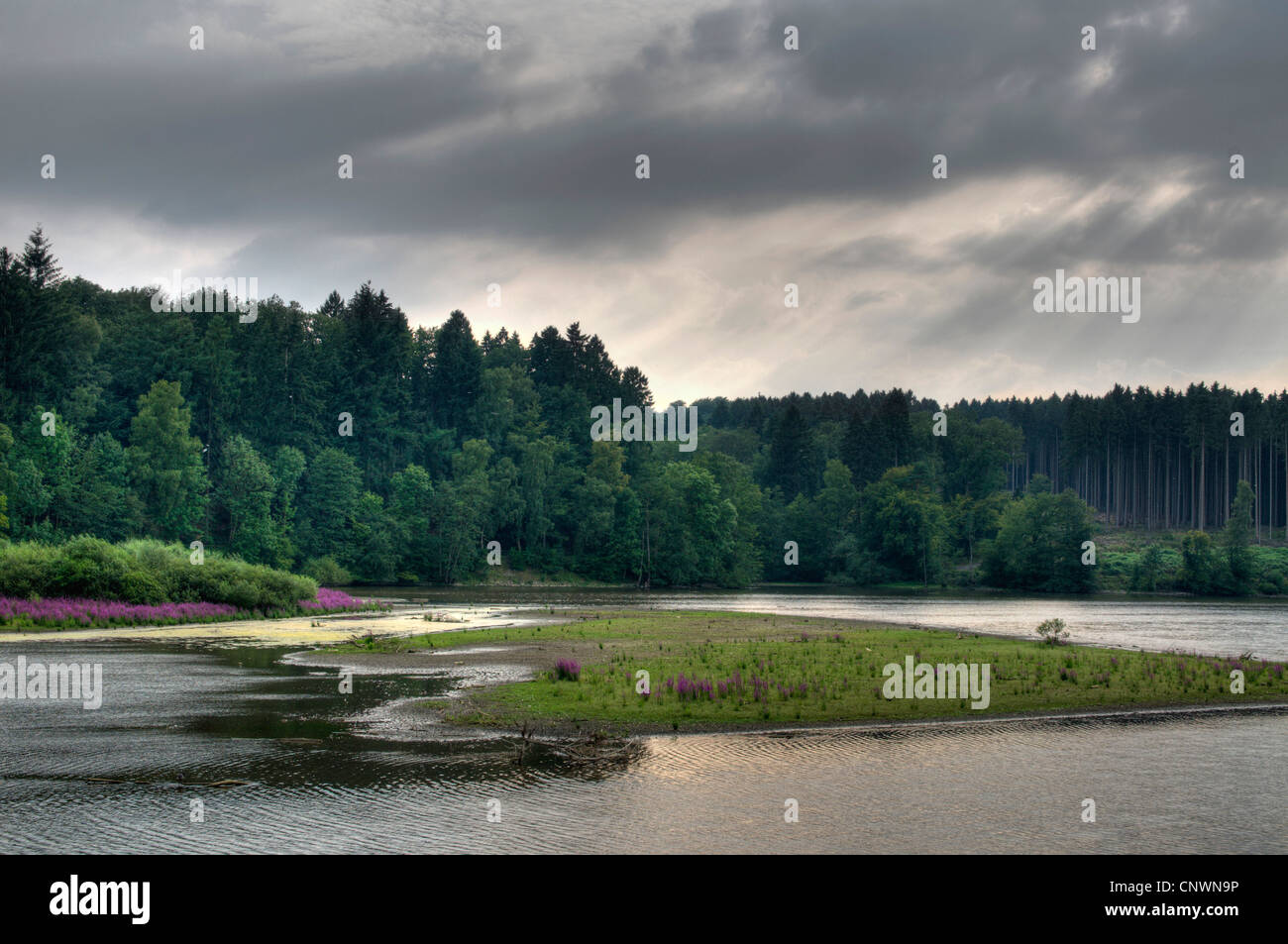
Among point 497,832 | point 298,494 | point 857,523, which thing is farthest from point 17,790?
point 857,523

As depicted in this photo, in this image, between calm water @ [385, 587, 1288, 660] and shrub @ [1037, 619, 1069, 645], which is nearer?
shrub @ [1037, 619, 1069, 645]

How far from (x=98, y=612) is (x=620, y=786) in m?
49.6

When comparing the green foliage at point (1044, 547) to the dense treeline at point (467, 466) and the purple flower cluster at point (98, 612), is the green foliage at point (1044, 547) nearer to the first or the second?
the dense treeline at point (467, 466)

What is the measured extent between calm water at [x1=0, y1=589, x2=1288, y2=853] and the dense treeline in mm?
85336

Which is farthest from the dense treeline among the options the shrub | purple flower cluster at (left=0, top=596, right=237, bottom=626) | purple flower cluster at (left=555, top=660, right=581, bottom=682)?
the shrub

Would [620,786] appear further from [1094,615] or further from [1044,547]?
[1044,547]

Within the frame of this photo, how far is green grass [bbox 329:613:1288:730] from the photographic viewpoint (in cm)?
3039

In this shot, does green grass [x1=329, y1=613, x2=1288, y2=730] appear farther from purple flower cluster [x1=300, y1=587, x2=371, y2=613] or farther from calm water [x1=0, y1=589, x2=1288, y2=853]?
purple flower cluster [x1=300, y1=587, x2=371, y2=613]

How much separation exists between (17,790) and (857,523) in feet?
536

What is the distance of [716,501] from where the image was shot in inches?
6363

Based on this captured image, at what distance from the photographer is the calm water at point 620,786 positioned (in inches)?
691

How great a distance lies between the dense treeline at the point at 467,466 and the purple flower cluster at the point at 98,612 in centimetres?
4486

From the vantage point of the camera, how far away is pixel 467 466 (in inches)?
5719

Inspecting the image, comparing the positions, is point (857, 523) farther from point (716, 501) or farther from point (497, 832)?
point (497, 832)
